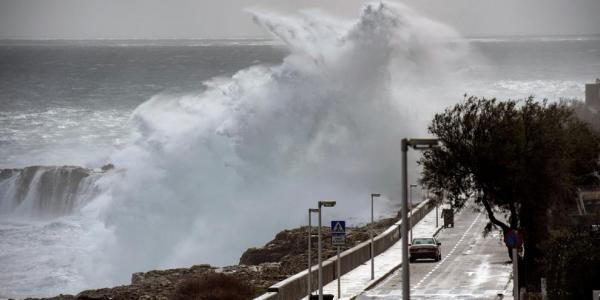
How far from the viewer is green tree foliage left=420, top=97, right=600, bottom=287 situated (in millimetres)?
57219

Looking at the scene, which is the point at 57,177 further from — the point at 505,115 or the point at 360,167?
the point at 505,115

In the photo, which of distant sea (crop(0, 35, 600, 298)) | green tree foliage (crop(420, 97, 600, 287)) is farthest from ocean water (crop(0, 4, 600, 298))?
green tree foliage (crop(420, 97, 600, 287))

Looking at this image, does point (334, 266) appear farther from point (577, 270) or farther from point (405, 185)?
point (405, 185)

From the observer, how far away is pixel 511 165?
2231 inches

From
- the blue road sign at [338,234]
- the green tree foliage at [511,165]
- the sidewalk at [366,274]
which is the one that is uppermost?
the green tree foliage at [511,165]

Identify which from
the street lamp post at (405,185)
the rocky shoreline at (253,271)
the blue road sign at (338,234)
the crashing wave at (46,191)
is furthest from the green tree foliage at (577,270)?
the crashing wave at (46,191)

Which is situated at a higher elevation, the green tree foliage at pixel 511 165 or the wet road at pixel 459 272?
the green tree foliage at pixel 511 165

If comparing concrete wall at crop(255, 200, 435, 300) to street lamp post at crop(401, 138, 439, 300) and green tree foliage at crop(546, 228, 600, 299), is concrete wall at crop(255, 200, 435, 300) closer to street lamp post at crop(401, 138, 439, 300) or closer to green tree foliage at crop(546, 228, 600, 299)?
green tree foliage at crop(546, 228, 600, 299)

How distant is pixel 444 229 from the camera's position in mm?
85562

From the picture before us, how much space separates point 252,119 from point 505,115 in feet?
192

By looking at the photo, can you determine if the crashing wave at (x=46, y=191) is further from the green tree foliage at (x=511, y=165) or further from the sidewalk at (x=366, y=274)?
the green tree foliage at (x=511, y=165)

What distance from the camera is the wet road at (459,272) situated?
53.5 meters

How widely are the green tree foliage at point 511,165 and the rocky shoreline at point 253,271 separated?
818 cm

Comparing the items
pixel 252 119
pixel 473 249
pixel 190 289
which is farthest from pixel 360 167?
pixel 190 289
